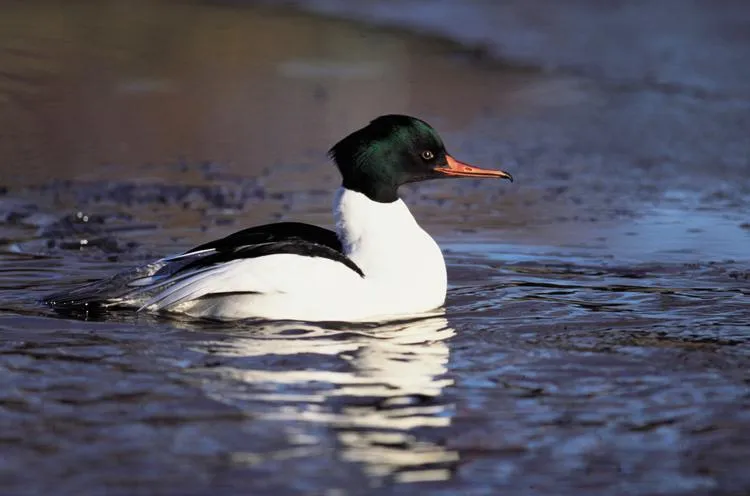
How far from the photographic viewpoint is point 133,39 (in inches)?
581

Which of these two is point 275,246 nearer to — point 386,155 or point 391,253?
point 391,253

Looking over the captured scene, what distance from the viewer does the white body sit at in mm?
6582

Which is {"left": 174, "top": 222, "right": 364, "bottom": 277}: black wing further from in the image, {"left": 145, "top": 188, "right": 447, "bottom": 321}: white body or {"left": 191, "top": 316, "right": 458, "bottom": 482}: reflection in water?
{"left": 191, "top": 316, "right": 458, "bottom": 482}: reflection in water

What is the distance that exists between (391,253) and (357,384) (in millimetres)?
1466

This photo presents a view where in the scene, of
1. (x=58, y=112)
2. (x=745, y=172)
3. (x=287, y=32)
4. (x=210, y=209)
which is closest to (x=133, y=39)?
(x=287, y=32)

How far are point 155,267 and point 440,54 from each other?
8107 mm

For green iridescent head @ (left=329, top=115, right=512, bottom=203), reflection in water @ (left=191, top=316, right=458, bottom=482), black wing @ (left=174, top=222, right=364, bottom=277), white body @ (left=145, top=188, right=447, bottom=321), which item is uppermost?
green iridescent head @ (left=329, top=115, right=512, bottom=203)

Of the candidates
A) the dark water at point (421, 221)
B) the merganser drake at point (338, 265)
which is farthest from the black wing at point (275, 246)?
the dark water at point (421, 221)

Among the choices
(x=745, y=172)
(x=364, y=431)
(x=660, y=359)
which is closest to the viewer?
(x=364, y=431)

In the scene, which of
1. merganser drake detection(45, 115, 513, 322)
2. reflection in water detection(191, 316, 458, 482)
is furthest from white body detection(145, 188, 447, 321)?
reflection in water detection(191, 316, 458, 482)

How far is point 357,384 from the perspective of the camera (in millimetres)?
5535

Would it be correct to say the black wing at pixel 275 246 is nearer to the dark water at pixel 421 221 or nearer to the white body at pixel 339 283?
the white body at pixel 339 283

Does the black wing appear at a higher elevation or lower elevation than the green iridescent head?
lower

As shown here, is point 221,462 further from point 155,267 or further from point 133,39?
point 133,39
